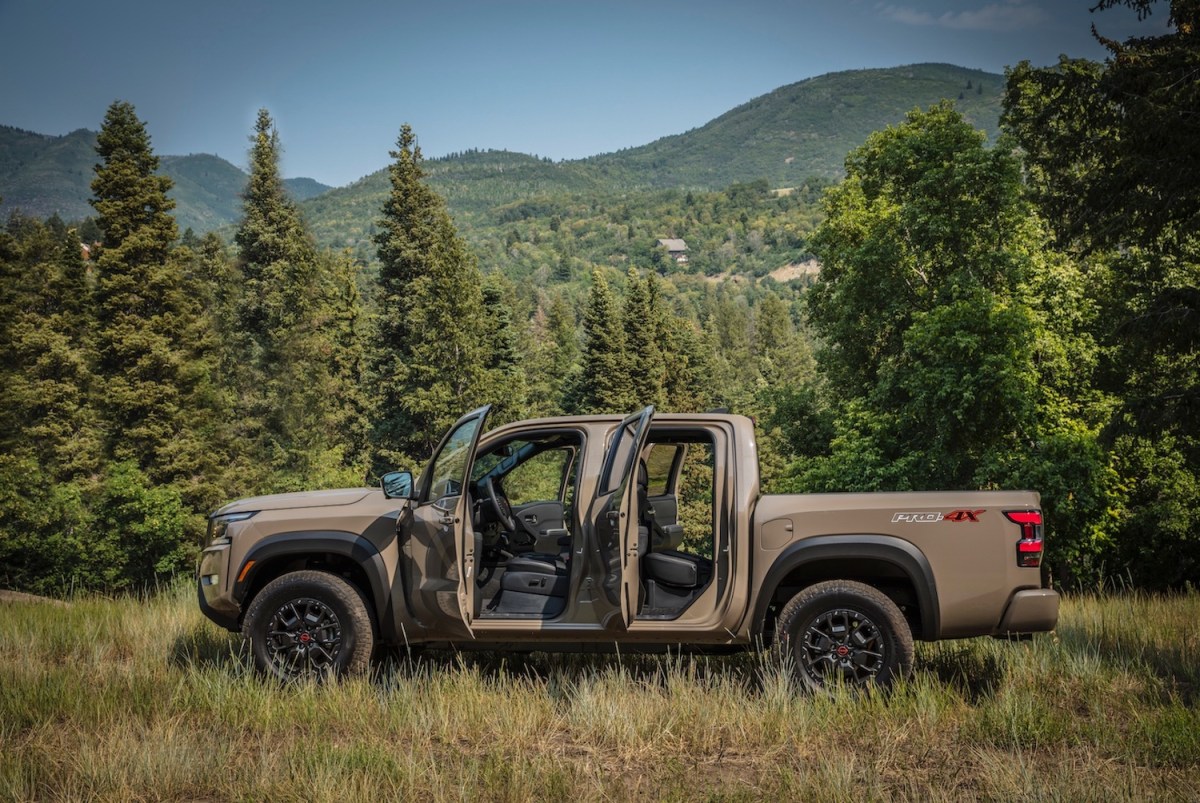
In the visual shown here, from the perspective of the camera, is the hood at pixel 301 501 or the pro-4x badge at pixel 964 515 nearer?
the pro-4x badge at pixel 964 515

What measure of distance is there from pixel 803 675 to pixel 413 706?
248 cm

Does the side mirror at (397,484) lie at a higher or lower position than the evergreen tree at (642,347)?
lower

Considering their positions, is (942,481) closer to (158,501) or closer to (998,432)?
(998,432)

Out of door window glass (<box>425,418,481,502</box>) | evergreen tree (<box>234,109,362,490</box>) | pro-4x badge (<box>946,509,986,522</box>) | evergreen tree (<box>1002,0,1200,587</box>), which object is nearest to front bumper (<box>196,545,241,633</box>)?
door window glass (<box>425,418,481,502</box>)

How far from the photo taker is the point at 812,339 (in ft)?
127

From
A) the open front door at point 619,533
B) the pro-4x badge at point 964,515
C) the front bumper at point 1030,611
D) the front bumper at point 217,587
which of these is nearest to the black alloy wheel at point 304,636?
the front bumper at point 217,587

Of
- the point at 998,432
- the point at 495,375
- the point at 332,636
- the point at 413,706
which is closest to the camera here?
the point at 413,706

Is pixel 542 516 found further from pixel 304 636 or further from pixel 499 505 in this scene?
pixel 304 636

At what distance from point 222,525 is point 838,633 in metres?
4.45

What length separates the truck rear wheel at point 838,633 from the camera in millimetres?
6523

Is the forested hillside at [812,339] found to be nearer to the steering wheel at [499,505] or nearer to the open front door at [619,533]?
the open front door at [619,533]

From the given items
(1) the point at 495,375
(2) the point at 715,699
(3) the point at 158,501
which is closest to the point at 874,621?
(2) the point at 715,699

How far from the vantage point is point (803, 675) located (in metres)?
6.59

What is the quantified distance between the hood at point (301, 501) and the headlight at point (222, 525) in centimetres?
3
